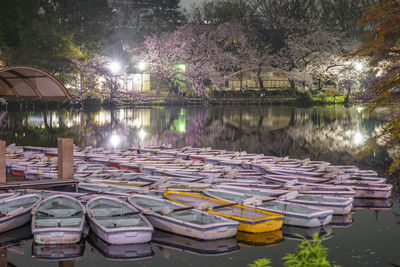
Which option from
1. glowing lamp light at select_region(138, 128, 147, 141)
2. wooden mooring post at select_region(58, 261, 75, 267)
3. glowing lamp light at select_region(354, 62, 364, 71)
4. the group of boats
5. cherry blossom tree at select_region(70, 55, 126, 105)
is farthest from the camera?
glowing lamp light at select_region(354, 62, 364, 71)

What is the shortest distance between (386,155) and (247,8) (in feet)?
159

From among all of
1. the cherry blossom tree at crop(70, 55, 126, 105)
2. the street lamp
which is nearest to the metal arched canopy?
the cherry blossom tree at crop(70, 55, 126, 105)

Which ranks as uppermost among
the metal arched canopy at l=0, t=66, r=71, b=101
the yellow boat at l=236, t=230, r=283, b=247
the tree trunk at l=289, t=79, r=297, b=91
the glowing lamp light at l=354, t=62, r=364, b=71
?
the glowing lamp light at l=354, t=62, r=364, b=71

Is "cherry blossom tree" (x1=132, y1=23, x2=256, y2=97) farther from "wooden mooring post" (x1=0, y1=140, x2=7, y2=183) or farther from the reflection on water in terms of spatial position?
"wooden mooring post" (x1=0, y1=140, x2=7, y2=183)

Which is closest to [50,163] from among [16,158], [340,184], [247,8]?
[16,158]

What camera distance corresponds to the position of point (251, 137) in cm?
3634

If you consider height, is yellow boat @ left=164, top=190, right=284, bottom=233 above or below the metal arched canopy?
below

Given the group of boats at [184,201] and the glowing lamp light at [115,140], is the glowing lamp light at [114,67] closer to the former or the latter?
the glowing lamp light at [115,140]

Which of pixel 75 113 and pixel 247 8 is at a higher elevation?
pixel 247 8

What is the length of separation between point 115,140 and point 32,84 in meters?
15.9

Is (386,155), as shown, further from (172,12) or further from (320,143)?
(172,12)

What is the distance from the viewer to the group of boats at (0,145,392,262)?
12023mm

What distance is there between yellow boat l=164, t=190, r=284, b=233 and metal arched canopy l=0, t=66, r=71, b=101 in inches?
188

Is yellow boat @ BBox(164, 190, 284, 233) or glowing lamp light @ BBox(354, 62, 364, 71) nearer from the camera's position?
yellow boat @ BBox(164, 190, 284, 233)
